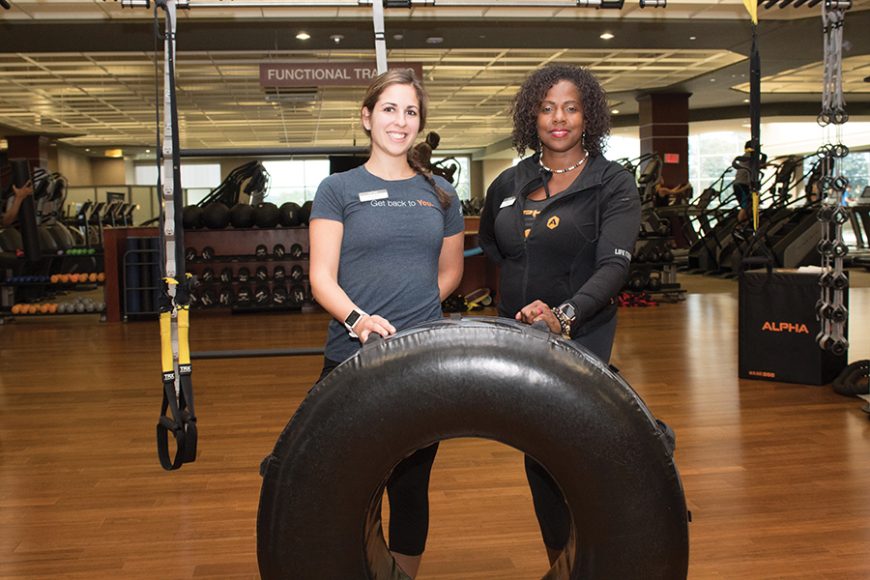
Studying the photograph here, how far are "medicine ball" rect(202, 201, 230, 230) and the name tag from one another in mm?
7915

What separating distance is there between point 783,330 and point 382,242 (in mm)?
3886

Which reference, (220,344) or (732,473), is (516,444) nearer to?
(732,473)

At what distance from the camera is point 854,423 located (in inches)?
162

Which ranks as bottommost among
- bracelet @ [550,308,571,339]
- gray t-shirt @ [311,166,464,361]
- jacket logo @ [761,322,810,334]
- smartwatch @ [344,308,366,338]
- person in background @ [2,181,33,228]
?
jacket logo @ [761,322,810,334]

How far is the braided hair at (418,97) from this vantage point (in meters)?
1.78

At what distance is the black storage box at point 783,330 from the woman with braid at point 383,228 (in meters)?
3.65

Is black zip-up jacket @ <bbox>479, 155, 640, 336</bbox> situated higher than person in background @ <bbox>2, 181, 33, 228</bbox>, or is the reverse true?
person in background @ <bbox>2, 181, 33, 228</bbox>

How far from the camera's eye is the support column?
16.2 meters

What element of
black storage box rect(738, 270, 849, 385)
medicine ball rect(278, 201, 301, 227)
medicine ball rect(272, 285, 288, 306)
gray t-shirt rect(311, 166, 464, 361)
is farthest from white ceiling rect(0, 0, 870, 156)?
gray t-shirt rect(311, 166, 464, 361)

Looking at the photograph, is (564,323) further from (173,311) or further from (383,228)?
(173,311)

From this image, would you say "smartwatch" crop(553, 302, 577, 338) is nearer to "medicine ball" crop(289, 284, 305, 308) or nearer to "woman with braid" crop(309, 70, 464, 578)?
"woman with braid" crop(309, 70, 464, 578)

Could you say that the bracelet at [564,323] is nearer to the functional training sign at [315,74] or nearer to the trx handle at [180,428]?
the trx handle at [180,428]

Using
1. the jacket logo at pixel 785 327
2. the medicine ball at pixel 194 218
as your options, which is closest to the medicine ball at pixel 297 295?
the medicine ball at pixel 194 218

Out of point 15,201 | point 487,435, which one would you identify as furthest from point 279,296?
point 487,435
